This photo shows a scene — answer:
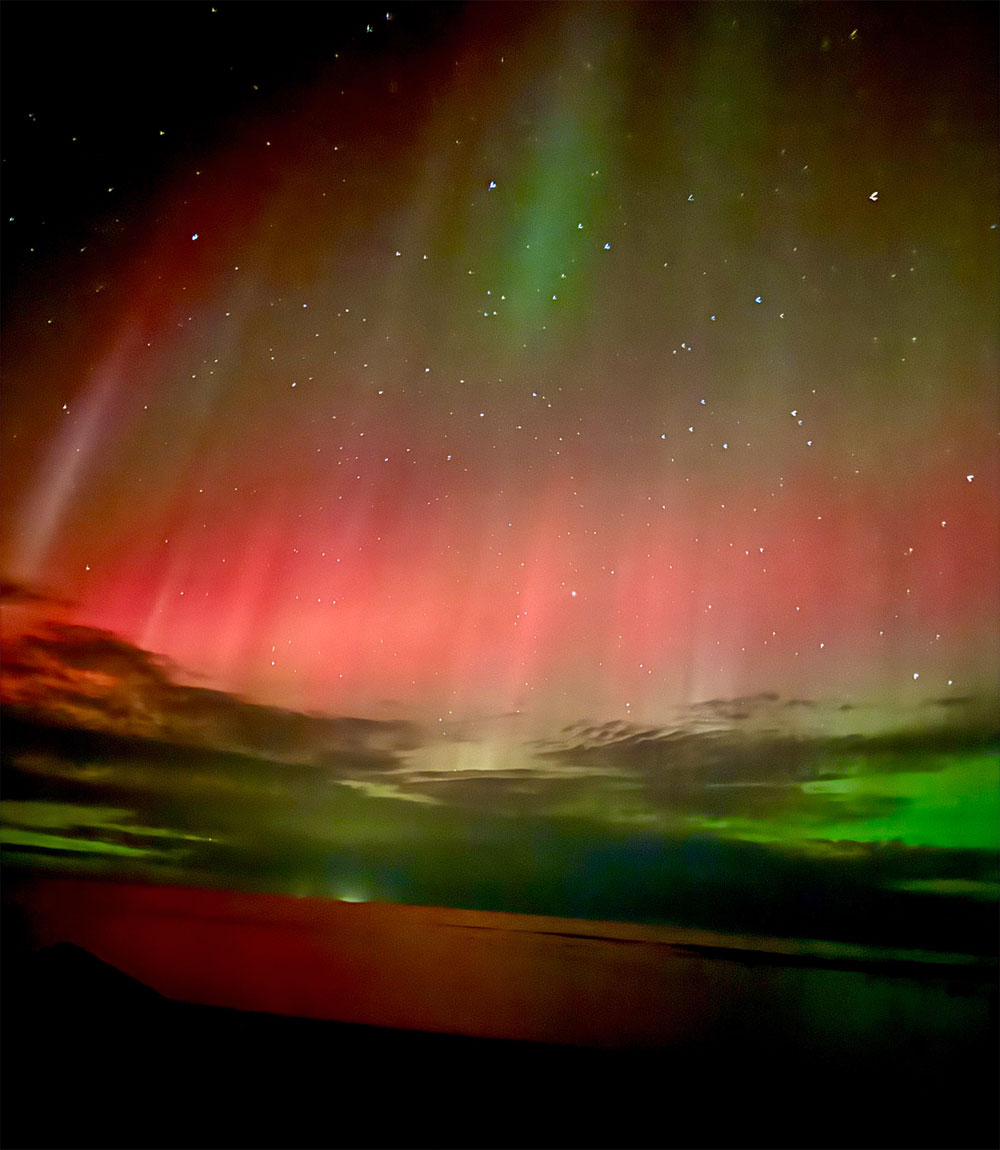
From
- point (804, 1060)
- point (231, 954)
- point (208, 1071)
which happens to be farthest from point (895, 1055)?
point (231, 954)

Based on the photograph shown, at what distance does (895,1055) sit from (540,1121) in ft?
22.9

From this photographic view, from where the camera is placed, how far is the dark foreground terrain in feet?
10.5

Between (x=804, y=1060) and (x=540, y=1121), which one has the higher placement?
(x=540, y=1121)

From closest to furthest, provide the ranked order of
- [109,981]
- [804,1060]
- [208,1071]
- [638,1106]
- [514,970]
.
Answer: [208,1071] < [638,1106] < [109,981] < [804,1060] < [514,970]

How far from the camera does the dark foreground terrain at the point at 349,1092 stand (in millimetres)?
3207

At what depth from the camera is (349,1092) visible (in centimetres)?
374

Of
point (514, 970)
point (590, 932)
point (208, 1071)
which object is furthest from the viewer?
point (590, 932)

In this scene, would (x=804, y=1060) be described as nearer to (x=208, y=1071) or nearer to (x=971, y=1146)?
(x=971, y=1146)

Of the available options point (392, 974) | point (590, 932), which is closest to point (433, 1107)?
point (392, 974)

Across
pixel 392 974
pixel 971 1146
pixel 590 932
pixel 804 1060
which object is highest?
pixel 971 1146

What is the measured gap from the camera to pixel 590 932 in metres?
26.4

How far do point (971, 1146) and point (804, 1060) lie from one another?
468cm

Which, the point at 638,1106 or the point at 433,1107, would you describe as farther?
the point at 638,1106

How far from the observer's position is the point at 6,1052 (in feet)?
11.4
